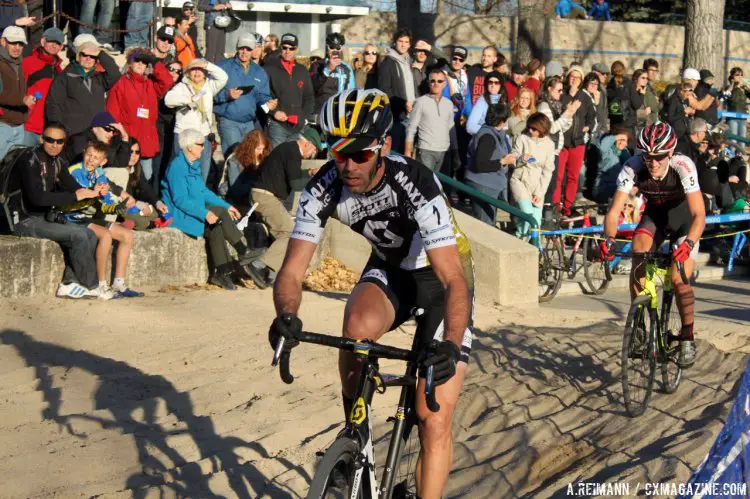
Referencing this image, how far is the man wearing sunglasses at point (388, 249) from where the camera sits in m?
5.00

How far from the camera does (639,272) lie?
30.3ft

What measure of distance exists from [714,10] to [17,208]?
615 inches

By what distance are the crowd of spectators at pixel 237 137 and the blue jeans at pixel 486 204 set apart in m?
0.03

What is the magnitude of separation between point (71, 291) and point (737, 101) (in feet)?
47.6

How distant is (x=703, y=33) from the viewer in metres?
21.8

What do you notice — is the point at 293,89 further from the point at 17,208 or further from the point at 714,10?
the point at 714,10

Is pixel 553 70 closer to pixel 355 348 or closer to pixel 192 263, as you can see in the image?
pixel 192 263

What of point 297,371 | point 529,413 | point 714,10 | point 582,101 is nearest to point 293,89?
point 582,101

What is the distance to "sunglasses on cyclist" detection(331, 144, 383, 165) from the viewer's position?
5062 millimetres

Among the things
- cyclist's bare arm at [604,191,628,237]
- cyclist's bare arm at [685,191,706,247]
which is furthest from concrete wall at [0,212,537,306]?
cyclist's bare arm at [685,191,706,247]

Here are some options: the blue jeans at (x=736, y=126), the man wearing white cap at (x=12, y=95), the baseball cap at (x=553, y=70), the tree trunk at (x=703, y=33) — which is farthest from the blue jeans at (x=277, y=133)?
the tree trunk at (x=703, y=33)

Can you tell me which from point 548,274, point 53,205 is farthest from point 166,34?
point 548,274

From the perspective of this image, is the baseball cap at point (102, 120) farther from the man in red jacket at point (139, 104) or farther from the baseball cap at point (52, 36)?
the baseball cap at point (52, 36)

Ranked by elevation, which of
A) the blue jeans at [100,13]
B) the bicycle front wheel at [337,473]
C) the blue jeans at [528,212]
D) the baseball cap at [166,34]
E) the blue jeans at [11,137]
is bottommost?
the blue jeans at [528,212]
